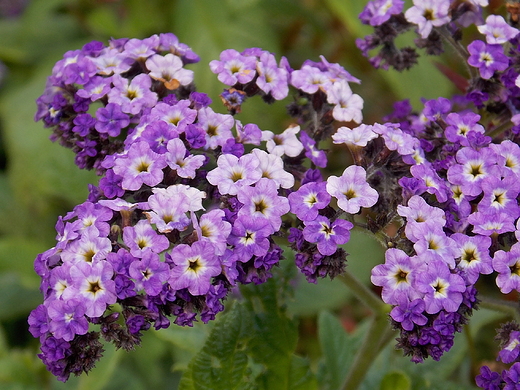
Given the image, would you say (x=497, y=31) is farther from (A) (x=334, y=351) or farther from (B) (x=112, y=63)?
(A) (x=334, y=351)

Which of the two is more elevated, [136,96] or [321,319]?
[136,96]

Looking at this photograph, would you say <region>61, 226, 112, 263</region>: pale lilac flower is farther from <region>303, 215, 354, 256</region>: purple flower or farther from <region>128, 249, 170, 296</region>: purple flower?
<region>303, 215, 354, 256</region>: purple flower

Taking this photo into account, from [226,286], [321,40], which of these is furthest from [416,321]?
[321,40]

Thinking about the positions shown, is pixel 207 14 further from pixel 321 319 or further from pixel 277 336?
pixel 277 336

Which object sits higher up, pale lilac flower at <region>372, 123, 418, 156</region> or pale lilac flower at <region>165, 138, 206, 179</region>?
pale lilac flower at <region>165, 138, 206, 179</region>

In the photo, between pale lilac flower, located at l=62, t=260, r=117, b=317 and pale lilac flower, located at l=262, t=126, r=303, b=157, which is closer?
pale lilac flower, located at l=62, t=260, r=117, b=317

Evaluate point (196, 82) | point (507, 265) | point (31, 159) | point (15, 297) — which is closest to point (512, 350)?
point (507, 265)

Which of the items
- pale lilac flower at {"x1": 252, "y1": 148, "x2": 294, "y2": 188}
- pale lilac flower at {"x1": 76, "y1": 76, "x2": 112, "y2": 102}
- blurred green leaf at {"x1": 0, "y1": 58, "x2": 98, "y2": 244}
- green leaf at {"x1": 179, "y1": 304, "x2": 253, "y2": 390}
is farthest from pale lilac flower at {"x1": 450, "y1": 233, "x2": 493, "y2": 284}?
blurred green leaf at {"x1": 0, "y1": 58, "x2": 98, "y2": 244}
